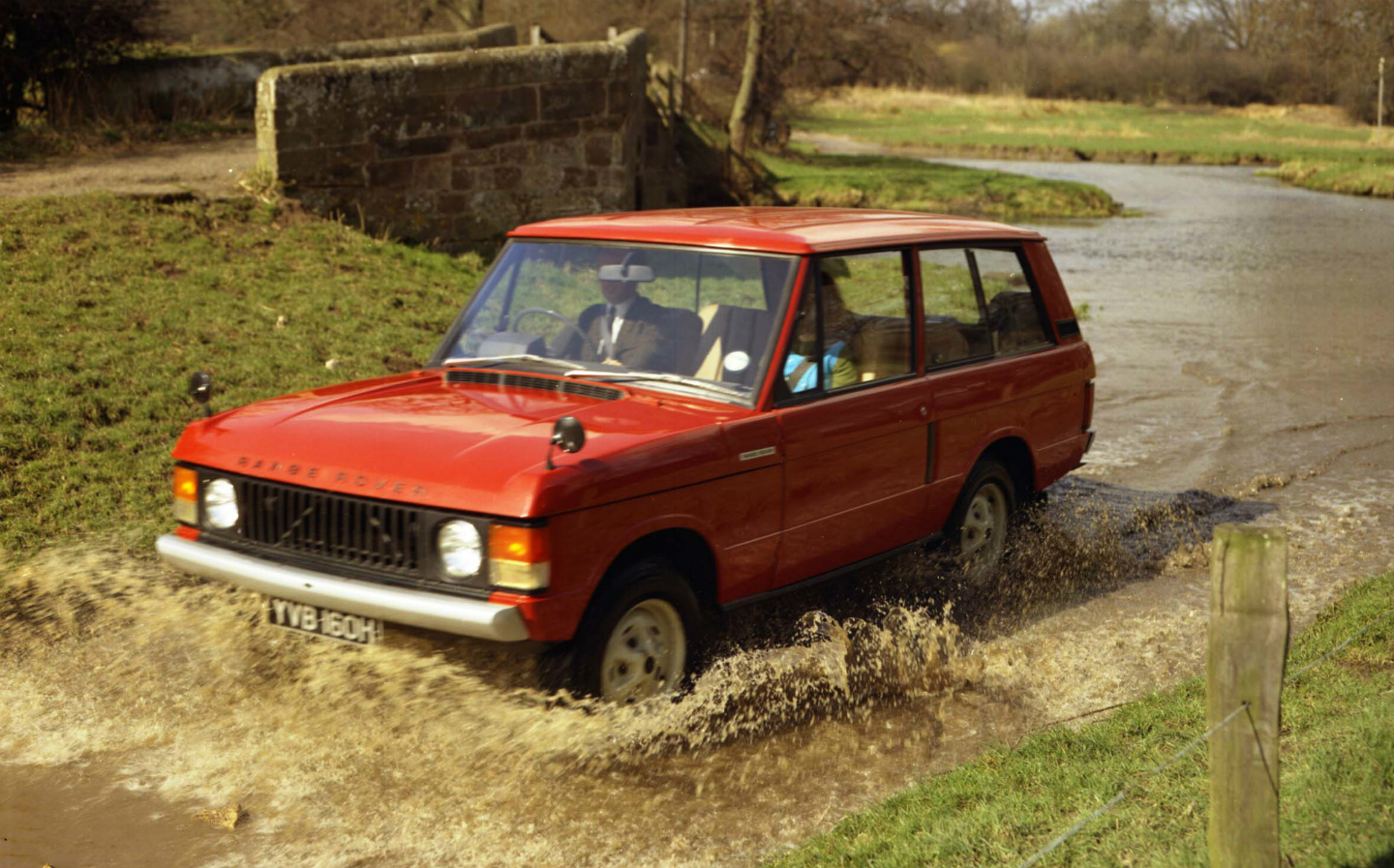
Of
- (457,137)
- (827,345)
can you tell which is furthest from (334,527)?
(457,137)

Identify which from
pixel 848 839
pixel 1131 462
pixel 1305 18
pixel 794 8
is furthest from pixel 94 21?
pixel 1305 18

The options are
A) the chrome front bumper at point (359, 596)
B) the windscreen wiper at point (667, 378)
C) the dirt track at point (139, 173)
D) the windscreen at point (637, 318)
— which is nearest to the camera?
the chrome front bumper at point (359, 596)

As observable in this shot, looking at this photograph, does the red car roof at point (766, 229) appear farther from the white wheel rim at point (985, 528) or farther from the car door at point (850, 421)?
the white wheel rim at point (985, 528)

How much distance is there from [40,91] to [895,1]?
863 inches

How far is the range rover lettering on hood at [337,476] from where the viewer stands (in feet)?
15.0

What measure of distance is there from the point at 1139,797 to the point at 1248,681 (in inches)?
49.1

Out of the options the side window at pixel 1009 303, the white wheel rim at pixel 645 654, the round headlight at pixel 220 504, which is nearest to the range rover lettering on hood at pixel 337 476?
the round headlight at pixel 220 504

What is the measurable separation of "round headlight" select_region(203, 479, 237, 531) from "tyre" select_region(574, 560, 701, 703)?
1.41 m

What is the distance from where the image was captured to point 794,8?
32.6m

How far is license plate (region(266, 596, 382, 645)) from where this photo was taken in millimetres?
4660

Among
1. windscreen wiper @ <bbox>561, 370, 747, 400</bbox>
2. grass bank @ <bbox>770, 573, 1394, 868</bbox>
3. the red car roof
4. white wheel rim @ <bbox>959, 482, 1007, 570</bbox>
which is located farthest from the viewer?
white wheel rim @ <bbox>959, 482, 1007, 570</bbox>

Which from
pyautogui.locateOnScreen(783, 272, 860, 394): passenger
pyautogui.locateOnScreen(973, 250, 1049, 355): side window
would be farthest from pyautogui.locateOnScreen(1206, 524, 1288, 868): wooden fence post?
pyautogui.locateOnScreen(973, 250, 1049, 355): side window

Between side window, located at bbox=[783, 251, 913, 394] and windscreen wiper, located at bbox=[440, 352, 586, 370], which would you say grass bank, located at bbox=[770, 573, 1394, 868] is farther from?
windscreen wiper, located at bbox=[440, 352, 586, 370]

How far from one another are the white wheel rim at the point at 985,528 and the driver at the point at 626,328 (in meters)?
1.91
